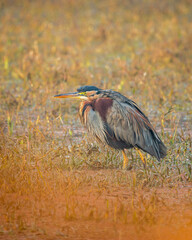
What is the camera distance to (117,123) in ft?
17.7

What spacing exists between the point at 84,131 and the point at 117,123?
1.46m

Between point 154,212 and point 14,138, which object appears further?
point 14,138

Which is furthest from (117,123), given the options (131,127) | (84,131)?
Answer: (84,131)

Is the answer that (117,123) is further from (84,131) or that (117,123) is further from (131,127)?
(84,131)

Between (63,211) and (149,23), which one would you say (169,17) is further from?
(63,211)

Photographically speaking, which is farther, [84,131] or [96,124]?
[84,131]

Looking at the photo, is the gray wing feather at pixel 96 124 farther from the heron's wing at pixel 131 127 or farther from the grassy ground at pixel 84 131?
the grassy ground at pixel 84 131

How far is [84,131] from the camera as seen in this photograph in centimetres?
680

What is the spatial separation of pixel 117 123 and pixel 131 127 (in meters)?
0.15

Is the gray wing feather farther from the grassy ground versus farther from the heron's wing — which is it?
the grassy ground

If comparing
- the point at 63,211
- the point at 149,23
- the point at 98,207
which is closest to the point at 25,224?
the point at 63,211

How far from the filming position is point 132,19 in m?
14.2

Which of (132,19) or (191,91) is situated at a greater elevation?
(132,19)

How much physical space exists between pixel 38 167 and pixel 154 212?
4.27ft
